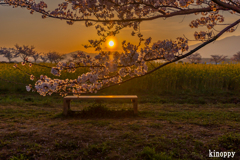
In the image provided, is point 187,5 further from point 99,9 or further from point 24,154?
point 24,154

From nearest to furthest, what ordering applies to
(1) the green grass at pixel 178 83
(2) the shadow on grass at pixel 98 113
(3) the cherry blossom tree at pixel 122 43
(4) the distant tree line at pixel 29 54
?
(3) the cherry blossom tree at pixel 122 43
(2) the shadow on grass at pixel 98 113
(1) the green grass at pixel 178 83
(4) the distant tree line at pixel 29 54

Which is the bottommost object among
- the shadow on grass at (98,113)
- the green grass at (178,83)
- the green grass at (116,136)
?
the green grass at (116,136)

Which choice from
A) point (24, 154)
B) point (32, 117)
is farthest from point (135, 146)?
point (32, 117)

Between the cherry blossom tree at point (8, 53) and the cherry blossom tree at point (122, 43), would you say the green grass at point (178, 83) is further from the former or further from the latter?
the cherry blossom tree at point (8, 53)

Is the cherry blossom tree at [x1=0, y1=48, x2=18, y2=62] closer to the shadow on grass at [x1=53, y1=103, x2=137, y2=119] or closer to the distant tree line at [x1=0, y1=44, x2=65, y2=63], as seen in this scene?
the distant tree line at [x1=0, y1=44, x2=65, y2=63]

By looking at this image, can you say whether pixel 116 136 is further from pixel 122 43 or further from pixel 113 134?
pixel 122 43

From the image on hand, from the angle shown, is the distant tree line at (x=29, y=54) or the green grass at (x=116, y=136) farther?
the distant tree line at (x=29, y=54)

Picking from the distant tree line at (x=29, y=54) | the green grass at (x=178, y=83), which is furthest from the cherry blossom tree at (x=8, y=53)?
the green grass at (x=178, y=83)

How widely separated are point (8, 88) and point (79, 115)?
24.0 ft

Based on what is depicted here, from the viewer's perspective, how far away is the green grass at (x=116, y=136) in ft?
12.6

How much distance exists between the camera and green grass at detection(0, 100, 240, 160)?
383 centimetres

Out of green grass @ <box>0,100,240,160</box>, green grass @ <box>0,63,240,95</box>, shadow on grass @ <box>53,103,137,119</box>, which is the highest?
green grass @ <box>0,63,240,95</box>

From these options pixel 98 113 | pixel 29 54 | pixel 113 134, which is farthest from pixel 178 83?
pixel 29 54

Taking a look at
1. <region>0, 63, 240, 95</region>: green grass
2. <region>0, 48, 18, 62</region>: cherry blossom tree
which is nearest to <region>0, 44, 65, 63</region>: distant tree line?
<region>0, 48, 18, 62</region>: cherry blossom tree
